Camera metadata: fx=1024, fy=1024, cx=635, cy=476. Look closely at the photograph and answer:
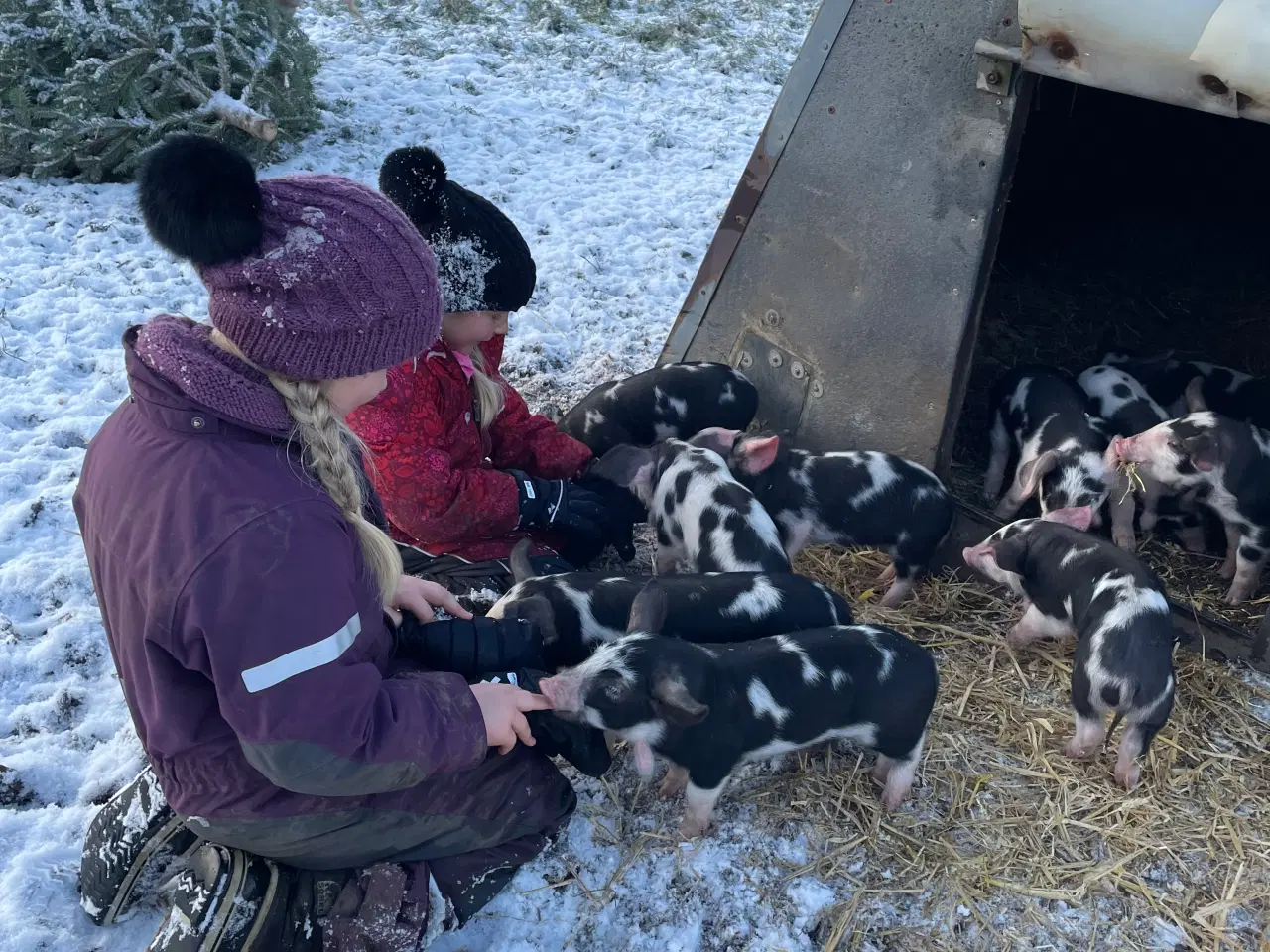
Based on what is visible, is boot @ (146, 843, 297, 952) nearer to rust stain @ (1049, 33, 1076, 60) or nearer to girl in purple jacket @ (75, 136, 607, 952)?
girl in purple jacket @ (75, 136, 607, 952)

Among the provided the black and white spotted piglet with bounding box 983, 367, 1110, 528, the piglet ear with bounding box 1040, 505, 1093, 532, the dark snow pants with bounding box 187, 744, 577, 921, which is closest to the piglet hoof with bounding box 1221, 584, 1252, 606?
the black and white spotted piglet with bounding box 983, 367, 1110, 528

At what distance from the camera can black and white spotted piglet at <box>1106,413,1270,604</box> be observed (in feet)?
14.9

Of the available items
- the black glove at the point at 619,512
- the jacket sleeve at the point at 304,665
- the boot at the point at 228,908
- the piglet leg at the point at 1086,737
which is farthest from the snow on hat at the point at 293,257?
the piglet leg at the point at 1086,737

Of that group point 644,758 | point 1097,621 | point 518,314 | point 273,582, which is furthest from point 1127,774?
point 518,314

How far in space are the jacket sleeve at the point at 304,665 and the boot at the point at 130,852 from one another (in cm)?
81

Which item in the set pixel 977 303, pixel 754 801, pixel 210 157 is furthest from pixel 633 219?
pixel 210 157

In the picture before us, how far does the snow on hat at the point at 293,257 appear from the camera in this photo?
221cm

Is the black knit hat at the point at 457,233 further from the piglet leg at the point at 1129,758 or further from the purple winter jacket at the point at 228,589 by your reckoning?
the piglet leg at the point at 1129,758

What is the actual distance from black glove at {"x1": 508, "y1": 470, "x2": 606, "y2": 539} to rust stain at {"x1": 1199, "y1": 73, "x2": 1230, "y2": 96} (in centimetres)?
279

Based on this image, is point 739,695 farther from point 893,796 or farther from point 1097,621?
point 1097,621

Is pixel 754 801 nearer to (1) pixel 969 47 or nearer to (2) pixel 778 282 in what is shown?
(2) pixel 778 282

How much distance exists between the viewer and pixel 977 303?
452cm

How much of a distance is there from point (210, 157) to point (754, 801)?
275 centimetres

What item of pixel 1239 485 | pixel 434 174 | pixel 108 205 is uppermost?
pixel 434 174
